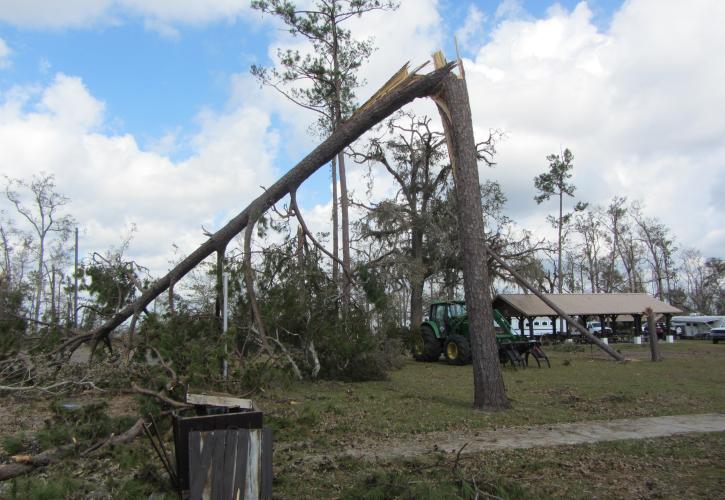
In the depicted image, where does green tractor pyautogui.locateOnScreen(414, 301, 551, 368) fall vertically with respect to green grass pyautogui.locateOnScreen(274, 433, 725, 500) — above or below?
above

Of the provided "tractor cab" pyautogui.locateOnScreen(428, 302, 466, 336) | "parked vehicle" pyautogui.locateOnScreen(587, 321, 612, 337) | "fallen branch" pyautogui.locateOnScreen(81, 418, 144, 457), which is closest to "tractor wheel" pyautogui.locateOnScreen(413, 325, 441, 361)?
"tractor cab" pyautogui.locateOnScreen(428, 302, 466, 336)

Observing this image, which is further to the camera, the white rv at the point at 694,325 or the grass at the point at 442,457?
the white rv at the point at 694,325

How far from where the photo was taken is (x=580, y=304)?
30.6 m

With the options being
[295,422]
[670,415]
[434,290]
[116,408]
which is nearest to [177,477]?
[295,422]

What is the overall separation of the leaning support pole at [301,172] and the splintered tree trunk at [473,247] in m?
0.46

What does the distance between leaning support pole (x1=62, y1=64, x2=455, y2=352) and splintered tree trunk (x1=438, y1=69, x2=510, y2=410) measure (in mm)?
460

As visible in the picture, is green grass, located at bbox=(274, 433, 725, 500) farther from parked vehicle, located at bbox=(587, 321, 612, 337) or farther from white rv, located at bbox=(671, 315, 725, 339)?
white rv, located at bbox=(671, 315, 725, 339)

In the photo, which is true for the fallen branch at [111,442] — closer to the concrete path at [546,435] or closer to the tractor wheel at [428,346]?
the concrete path at [546,435]

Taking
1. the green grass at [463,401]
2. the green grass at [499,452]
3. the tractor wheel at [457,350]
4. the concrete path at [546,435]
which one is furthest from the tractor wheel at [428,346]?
the concrete path at [546,435]

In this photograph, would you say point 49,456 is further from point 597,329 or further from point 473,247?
point 597,329

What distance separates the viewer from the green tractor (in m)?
16.1

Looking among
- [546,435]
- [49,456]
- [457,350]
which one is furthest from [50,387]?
[457,350]

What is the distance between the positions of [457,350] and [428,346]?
169 cm

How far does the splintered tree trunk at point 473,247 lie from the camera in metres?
8.85
